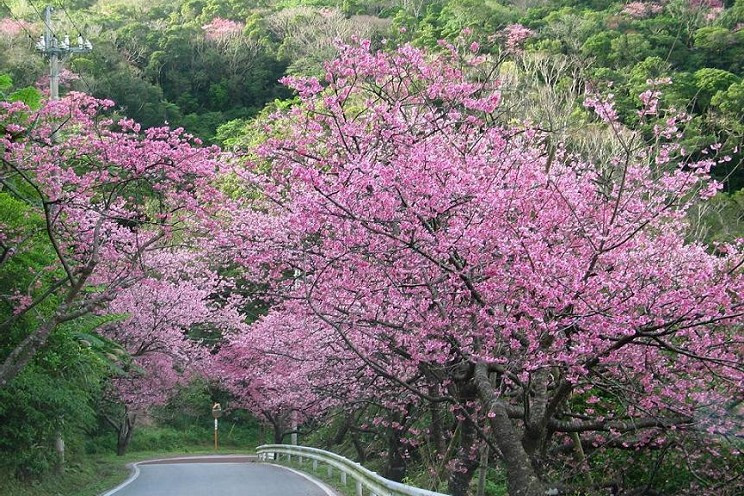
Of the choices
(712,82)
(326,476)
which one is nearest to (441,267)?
(326,476)

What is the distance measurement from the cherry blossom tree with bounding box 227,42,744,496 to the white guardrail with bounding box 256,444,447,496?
1.11 meters

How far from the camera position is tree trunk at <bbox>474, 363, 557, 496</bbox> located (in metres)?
9.07

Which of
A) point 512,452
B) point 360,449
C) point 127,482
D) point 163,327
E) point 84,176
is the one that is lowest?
point 512,452

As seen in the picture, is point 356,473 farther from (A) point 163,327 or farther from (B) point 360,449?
(A) point 163,327

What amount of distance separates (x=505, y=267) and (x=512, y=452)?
6.88 ft

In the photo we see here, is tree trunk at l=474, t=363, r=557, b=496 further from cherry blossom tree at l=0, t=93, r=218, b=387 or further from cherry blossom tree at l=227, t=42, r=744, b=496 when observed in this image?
cherry blossom tree at l=0, t=93, r=218, b=387

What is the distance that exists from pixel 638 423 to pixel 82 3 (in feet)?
250

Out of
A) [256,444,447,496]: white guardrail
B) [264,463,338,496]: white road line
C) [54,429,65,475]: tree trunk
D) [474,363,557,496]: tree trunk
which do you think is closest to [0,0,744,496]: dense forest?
[474,363,557,496]: tree trunk

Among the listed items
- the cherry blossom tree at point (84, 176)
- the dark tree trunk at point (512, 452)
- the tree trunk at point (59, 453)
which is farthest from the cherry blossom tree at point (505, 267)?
the tree trunk at point (59, 453)

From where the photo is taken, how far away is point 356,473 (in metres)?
15.0

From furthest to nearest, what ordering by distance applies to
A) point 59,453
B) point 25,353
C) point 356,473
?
point 59,453
point 356,473
point 25,353

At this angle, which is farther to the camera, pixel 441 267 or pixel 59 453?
pixel 59 453

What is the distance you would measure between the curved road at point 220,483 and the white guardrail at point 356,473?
0.59m

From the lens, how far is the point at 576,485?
1212cm
